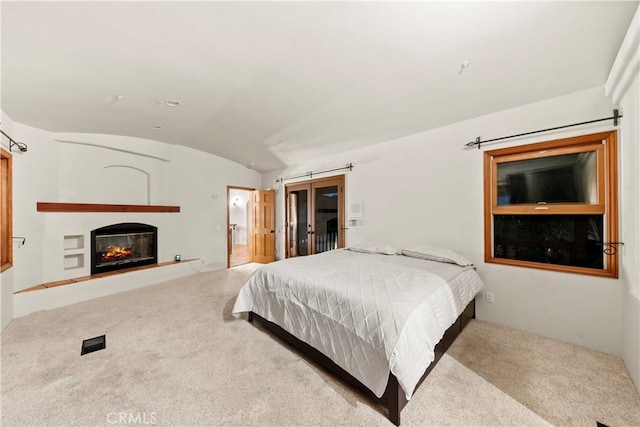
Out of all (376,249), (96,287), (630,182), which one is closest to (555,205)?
(630,182)

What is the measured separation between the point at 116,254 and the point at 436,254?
209 inches

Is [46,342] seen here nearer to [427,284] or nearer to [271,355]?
[271,355]

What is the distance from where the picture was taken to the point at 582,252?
2482 millimetres

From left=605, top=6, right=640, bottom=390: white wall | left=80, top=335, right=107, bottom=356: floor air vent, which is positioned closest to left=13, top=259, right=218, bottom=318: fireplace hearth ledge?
left=80, top=335, right=107, bottom=356: floor air vent

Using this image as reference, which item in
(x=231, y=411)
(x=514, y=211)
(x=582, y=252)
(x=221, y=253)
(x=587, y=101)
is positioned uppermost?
(x=587, y=101)

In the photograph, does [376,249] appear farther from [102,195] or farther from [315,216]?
[102,195]

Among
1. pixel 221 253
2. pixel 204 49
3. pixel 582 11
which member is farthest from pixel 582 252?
pixel 221 253

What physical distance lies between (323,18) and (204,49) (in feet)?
3.25

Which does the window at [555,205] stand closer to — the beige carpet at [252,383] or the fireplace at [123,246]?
the beige carpet at [252,383]

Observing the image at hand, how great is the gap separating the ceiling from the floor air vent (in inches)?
100

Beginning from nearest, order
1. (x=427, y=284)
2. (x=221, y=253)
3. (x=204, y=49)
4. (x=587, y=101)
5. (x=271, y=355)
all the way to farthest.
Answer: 1. (x=204, y=49)
2. (x=427, y=284)
3. (x=271, y=355)
4. (x=587, y=101)
5. (x=221, y=253)

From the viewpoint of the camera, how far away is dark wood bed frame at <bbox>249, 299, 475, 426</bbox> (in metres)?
1.55

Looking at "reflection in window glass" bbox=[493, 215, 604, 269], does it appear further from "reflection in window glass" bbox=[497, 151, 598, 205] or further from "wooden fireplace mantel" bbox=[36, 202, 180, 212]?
"wooden fireplace mantel" bbox=[36, 202, 180, 212]

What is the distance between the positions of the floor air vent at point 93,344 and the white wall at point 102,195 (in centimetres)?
125
